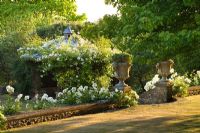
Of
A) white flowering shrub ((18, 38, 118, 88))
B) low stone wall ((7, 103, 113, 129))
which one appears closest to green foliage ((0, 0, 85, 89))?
white flowering shrub ((18, 38, 118, 88))

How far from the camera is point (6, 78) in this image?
29.2m

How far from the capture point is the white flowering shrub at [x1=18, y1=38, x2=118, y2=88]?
20.9 metres

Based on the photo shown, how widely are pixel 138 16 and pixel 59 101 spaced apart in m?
6.48

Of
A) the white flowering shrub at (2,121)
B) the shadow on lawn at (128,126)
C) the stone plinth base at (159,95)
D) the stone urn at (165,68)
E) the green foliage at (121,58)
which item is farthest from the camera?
the stone urn at (165,68)

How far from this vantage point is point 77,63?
20875 mm

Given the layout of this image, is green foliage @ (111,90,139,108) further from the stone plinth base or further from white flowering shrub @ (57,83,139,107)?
the stone plinth base

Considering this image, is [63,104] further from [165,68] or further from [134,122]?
[165,68]

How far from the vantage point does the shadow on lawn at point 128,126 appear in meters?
12.2

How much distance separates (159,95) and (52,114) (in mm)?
5695

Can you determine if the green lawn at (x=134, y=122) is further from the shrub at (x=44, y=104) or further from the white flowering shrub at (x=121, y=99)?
the shrub at (x=44, y=104)

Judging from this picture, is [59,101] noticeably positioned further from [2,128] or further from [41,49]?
[41,49]

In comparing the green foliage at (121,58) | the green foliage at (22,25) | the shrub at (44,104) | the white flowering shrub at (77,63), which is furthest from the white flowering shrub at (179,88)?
the green foliage at (22,25)

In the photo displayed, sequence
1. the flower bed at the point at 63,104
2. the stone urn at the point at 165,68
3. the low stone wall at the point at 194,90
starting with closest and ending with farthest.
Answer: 1. the flower bed at the point at 63,104
2. the stone urn at the point at 165,68
3. the low stone wall at the point at 194,90

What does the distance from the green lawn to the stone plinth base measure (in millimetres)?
1694
